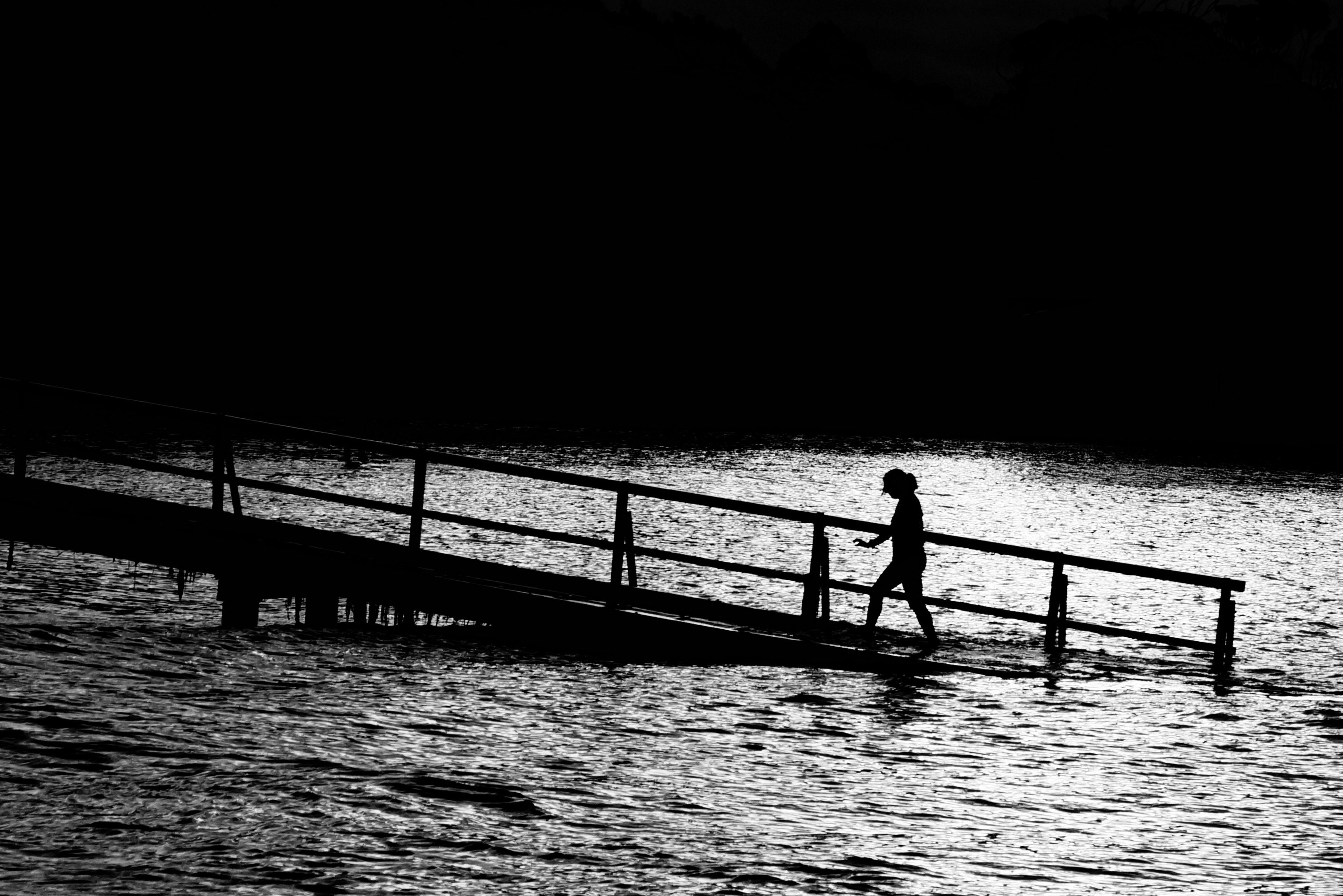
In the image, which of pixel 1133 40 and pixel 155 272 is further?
pixel 1133 40

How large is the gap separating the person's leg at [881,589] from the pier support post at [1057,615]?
1578 millimetres

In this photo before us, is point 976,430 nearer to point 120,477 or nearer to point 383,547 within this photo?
point 120,477

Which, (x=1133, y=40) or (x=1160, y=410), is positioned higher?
(x=1133, y=40)

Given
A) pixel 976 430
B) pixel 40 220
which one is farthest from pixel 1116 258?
pixel 40 220

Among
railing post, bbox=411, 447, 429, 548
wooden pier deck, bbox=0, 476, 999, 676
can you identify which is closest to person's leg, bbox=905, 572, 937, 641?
wooden pier deck, bbox=0, 476, 999, 676

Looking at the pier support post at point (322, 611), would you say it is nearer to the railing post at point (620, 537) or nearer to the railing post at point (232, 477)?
the railing post at point (232, 477)

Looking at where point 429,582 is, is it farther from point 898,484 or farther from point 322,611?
point 898,484

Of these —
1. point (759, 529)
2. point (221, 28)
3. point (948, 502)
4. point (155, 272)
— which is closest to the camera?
point (759, 529)

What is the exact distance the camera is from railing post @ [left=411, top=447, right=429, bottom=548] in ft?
48.8

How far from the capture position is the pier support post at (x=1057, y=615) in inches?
611

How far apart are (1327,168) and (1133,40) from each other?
3364 cm

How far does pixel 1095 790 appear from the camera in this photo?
36.3 ft

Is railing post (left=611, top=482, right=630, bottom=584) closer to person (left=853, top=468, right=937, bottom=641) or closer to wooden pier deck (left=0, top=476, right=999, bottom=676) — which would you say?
wooden pier deck (left=0, top=476, right=999, bottom=676)

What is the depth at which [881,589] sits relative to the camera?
49.8 ft
